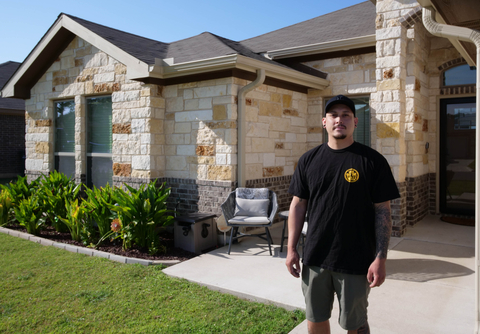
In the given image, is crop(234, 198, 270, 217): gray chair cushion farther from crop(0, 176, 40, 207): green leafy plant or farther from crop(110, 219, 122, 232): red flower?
crop(0, 176, 40, 207): green leafy plant

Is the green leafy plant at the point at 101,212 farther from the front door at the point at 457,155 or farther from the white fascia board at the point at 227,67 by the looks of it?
the front door at the point at 457,155

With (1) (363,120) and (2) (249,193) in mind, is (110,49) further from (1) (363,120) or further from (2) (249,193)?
(1) (363,120)

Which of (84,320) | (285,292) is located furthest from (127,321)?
(285,292)

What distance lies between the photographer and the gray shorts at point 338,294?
2.30m

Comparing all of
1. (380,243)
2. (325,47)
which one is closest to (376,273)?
(380,243)

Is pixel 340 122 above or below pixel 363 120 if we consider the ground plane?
below

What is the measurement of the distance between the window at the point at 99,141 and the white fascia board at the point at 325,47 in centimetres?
344

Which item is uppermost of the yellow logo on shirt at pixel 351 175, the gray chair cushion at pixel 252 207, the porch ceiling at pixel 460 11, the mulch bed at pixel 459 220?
the porch ceiling at pixel 460 11

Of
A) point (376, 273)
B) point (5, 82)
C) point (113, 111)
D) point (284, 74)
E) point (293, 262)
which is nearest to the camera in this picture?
point (376, 273)

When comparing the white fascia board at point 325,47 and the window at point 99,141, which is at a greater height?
the white fascia board at point 325,47

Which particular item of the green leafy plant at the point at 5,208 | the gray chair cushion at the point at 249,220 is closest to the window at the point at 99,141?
the green leafy plant at the point at 5,208

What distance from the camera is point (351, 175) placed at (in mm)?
2320

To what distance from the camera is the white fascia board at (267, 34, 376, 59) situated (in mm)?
7031

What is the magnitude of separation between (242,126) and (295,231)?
377cm
